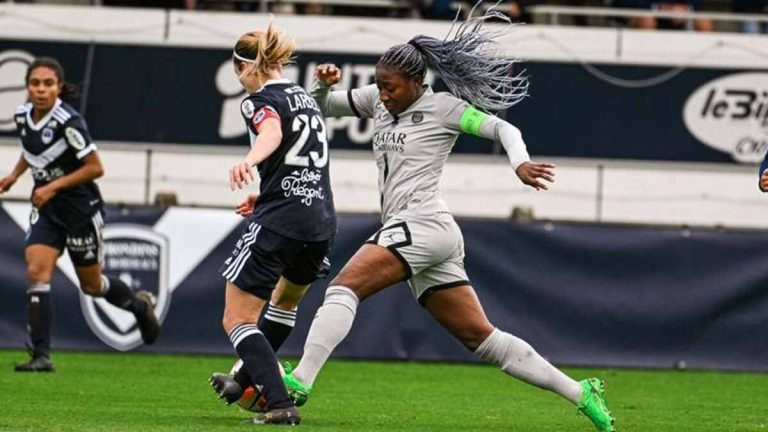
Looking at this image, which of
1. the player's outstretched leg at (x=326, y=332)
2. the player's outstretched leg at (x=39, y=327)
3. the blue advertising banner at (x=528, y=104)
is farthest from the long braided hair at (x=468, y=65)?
the blue advertising banner at (x=528, y=104)

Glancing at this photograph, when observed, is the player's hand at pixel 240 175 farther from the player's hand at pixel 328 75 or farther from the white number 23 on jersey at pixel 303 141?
the player's hand at pixel 328 75

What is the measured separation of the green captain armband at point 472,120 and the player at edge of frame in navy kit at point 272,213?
0.74 m

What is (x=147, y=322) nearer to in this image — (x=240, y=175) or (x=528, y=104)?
(x=240, y=175)

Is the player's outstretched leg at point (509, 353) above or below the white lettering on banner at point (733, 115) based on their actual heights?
below

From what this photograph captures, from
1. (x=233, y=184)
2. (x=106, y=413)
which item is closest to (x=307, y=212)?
(x=233, y=184)

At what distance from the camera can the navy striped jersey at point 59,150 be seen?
36.8ft

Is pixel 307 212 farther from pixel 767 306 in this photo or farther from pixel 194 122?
pixel 194 122

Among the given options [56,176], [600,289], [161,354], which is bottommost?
[161,354]

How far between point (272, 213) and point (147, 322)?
484cm

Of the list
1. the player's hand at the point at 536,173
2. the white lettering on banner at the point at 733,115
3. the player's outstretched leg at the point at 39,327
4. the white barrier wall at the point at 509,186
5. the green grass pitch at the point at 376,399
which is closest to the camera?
the player's hand at the point at 536,173

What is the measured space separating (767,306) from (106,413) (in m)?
6.98

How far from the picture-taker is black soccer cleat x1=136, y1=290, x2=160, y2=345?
12406 mm

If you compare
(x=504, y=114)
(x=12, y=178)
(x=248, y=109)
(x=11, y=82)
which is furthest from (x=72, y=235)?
(x=504, y=114)

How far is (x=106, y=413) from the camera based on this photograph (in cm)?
847
